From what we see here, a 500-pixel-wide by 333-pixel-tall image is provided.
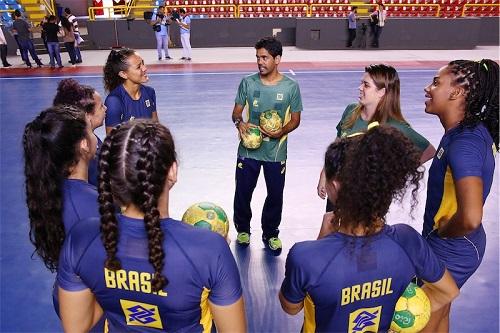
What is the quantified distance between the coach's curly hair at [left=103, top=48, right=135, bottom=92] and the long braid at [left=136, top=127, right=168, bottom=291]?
314cm

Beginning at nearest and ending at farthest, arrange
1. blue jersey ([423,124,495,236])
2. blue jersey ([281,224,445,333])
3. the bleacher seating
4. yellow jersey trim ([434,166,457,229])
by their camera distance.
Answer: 1. blue jersey ([281,224,445,333])
2. blue jersey ([423,124,495,236])
3. yellow jersey trim ([434,166,457,229])
4. the bleacher seating

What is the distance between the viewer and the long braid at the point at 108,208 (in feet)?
6.02

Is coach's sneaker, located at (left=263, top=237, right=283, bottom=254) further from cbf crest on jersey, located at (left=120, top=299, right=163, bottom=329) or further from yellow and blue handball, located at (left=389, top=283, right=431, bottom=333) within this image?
cbf crest on jersey, located at (left=120, top=299, right=163, bottom=329)

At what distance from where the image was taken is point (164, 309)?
1923 mm

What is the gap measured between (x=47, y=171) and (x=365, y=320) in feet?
6.08

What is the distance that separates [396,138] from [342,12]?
73.8 ft

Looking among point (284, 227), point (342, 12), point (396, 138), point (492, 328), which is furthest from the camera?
point (342, 12)

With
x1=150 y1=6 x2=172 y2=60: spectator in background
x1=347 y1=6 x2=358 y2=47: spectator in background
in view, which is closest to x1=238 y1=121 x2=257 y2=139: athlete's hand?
x1=150 y1=6 x2=172 y2=60: spectator in background

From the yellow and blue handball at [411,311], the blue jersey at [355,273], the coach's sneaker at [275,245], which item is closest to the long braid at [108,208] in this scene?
the blue jersey at [355,273]

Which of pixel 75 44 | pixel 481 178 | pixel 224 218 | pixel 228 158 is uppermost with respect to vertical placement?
pixel 75 44

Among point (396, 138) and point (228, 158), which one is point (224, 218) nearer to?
point (396, 138)

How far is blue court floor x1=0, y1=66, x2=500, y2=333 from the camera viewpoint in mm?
4258

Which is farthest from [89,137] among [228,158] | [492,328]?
[228,158]

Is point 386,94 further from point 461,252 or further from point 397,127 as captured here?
point 461,252
